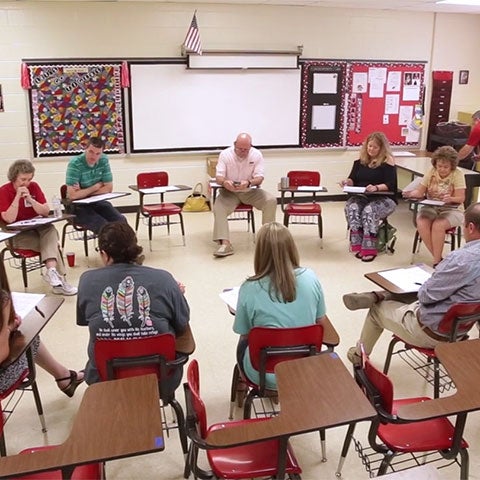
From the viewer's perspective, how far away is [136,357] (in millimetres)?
2402

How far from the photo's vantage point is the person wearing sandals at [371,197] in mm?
5484

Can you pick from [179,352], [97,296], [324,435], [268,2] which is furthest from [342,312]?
[268,2]

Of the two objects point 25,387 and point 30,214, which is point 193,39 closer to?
point 30,214

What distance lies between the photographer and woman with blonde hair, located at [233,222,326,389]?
254 cm

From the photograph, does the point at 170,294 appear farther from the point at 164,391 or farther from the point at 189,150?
the point at 189,150

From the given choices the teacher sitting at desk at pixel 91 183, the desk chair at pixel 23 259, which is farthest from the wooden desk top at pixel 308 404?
the teacher sitting at desk at pixel 91 183

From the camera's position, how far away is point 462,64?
7.74 metres

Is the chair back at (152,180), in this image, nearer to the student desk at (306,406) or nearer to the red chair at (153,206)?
the red chair at (153,206)

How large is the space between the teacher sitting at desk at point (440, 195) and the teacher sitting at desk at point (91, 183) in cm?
281

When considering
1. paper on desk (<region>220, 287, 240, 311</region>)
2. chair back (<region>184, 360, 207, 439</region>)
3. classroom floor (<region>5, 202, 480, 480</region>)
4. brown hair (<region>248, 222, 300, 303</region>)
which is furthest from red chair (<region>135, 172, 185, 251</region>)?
chair back (<region>184, 360, 207, 439</region>)

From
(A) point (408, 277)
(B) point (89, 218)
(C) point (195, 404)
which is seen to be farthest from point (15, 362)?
(B) point (89, 218)

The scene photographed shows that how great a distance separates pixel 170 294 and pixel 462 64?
678cm

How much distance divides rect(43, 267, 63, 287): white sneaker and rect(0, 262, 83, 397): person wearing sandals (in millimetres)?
1439

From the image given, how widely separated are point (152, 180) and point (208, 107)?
1665 mm
